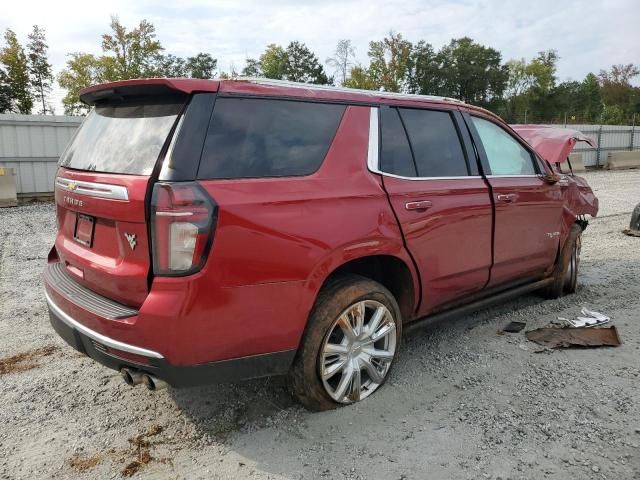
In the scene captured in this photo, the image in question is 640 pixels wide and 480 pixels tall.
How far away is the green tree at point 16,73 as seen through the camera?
26.2m

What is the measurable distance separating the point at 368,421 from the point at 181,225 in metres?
1.58

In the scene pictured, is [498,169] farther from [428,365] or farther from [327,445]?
[327,445]

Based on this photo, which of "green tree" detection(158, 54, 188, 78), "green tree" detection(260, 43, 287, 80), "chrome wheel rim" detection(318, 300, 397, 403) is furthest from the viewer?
"green tree" detection(260, 43, 287, 80)

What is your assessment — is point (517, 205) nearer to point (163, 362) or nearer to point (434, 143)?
point (434, 143)

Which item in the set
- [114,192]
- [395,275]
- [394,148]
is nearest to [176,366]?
[114,192]

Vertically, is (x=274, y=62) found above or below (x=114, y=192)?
above

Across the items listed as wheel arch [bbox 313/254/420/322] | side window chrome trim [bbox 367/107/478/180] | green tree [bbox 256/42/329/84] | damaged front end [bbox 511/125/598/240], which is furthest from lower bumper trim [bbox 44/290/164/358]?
green tree [bbox 256/42/329/84]

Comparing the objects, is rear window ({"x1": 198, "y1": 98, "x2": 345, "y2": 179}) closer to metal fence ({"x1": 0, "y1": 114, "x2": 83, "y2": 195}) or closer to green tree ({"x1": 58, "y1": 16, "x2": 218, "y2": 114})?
metal fence ({"x1": 0, "y1": 114, "x2": 83, "y2": 195})

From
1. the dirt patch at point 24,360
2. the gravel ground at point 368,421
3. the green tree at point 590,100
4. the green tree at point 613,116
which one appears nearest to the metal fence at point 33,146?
the gravel ground at point 368,421

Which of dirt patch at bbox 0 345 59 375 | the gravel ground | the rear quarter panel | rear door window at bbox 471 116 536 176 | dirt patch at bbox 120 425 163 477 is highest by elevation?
rear door window at bbox 471 116 536 176

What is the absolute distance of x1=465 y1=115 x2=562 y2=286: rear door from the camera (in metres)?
3.98

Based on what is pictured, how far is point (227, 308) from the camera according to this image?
2.46 meters

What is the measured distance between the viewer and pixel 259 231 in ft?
8.20

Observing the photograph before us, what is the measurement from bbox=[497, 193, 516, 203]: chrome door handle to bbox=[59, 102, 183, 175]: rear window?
2534 millimetres
